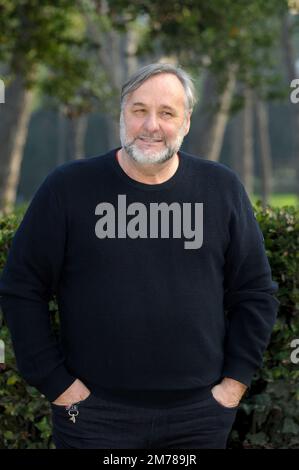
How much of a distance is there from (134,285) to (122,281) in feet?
0.16

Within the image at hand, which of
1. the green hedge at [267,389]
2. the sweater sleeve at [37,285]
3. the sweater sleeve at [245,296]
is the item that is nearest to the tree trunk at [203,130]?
the green hedge at [267,389]

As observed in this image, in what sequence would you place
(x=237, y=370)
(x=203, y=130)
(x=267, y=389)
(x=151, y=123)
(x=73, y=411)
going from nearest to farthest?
1. (x=151, y=123)
2. (x=73, y=411)
3. (x=237, y=370)
4. (x=267, y=389)
5. (x=203, y=130)

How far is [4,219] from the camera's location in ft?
15.6

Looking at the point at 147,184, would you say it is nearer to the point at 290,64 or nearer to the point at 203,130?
the point at 203,130

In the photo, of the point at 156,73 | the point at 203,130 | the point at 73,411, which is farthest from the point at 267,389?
the point at 203,130

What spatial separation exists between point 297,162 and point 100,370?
18872 mm

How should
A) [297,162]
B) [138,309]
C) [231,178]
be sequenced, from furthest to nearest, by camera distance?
[297,162], [231,178], [138,309]

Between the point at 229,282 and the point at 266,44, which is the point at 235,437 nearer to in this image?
the point at 229,282

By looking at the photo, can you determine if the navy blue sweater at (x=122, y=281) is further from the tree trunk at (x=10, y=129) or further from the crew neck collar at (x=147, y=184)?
the tree trunk at (x=10, y=129)

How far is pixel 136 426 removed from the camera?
133 inches

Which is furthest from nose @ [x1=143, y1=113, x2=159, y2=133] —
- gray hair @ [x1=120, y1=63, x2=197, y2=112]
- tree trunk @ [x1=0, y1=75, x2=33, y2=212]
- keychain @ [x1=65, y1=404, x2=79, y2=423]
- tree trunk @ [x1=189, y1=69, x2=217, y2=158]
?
tree trunk @ [x1=189, y1=69, x2=217, y2=158]

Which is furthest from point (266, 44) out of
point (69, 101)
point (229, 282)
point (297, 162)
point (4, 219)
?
point (229, 282)

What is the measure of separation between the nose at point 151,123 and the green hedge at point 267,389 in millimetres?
1327

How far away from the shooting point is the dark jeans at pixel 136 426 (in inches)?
133
